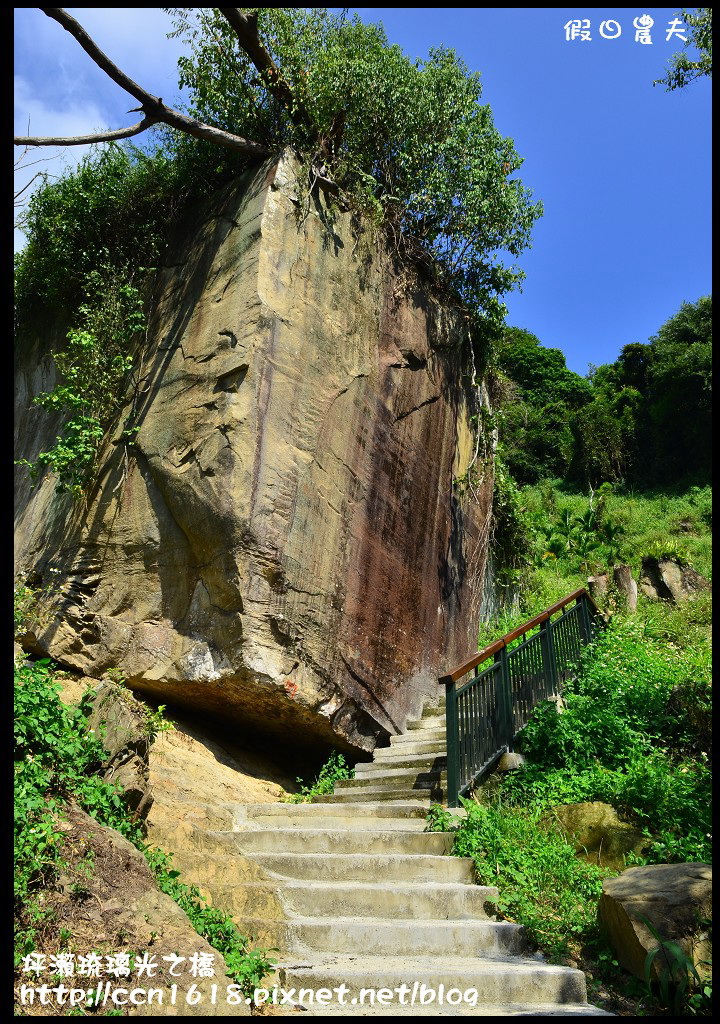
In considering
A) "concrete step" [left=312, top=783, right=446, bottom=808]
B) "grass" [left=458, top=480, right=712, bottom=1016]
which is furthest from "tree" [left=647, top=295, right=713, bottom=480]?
"concrete step" [left=312, top=783, right=446, bottom=808]

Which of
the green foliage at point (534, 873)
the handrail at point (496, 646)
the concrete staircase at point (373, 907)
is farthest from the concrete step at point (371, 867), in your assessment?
the handrail at point (496, 646)

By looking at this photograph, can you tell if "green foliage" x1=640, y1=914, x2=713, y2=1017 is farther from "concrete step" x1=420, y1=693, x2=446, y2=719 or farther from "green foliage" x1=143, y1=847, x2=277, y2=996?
"concrete step" x1=420, y1=693, x2=446, y2=719

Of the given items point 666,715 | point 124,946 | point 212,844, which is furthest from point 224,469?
point 666,715

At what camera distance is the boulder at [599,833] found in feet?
17.2

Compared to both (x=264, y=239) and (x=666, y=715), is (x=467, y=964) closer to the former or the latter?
(x=666, y=715)

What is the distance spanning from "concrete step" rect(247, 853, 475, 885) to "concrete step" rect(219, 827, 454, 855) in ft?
0.57

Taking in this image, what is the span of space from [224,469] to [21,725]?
3365 mm

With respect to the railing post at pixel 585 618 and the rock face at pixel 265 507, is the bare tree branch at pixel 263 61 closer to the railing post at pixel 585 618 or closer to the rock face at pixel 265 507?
the rock face at pixel 265 507

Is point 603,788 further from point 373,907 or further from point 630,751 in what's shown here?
point 373,907

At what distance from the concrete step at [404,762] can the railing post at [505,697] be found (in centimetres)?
63

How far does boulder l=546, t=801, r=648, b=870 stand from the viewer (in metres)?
5.24

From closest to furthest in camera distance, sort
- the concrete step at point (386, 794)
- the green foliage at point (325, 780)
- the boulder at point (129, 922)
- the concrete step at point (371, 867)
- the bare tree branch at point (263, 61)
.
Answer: the boulder at point (129, 922) → the concrete step at point (371, 867) → the concrete step at point (386, 794) → the green foliage at point (325, 780) → the bare tree branch at point (263, 61)

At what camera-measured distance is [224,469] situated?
6852 mm

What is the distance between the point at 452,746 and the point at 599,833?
1.25 metres
